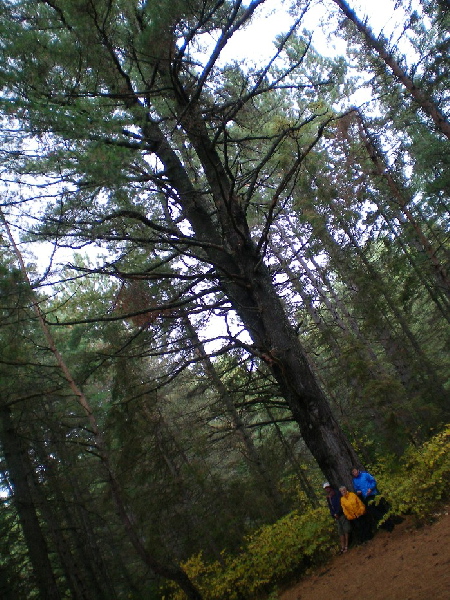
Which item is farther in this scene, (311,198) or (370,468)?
(311,198)

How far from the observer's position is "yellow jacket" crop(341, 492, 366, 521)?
20.9ft

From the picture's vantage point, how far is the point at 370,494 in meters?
7.20

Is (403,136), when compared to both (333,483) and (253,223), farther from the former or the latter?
(333,483)

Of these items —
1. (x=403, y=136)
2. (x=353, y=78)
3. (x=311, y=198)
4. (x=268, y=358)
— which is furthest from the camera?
(x=403, y=136)

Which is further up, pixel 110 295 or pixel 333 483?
pixel 110 295

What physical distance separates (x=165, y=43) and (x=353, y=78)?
49.8 ft

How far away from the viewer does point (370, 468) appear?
40.1 ft

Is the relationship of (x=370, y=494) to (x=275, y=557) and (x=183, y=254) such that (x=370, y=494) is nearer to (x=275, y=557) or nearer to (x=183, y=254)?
(x=275, y=557)

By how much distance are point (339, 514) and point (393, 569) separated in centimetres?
149

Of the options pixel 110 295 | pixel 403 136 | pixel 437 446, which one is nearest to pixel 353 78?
pixel 403 136

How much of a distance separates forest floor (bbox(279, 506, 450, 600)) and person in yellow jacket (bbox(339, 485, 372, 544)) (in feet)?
0.63

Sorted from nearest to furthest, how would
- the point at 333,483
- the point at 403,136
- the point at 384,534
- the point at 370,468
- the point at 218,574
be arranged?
the point at 333,483, the point at 384,534, the point at 218,574, the point at 370,468, the point at 403,136

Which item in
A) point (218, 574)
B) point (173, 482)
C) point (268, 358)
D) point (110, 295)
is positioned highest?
point (110, 295)

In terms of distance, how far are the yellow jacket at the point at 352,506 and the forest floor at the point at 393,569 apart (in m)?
0.62
